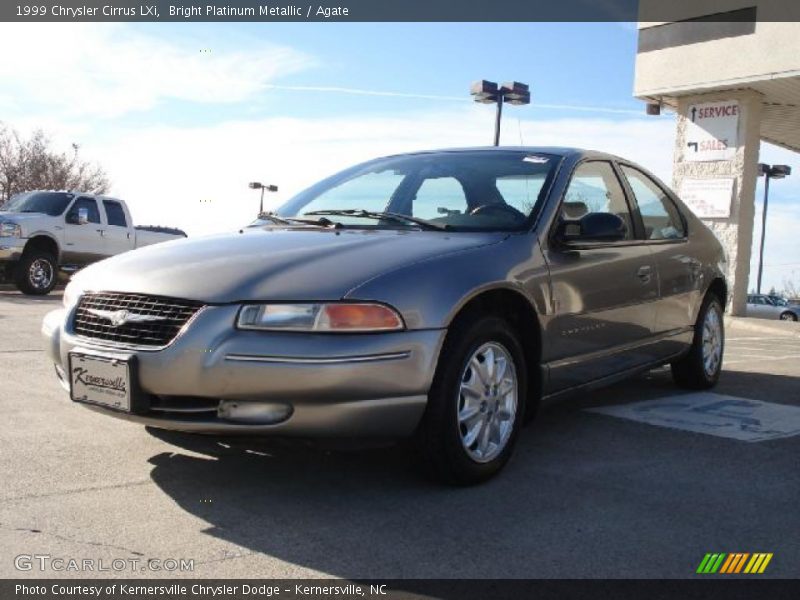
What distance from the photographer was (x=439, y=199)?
4.53 metres

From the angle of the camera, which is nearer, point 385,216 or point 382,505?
point 382,505

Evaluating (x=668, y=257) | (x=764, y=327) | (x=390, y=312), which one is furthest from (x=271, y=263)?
(x=764, y=327)

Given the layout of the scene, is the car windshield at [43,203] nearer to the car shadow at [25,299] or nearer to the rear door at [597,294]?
the car shadow at [25,299]

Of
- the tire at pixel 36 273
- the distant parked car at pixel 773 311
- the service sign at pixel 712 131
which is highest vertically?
the service sign at pixel 712 131

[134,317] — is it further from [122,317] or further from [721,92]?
[721,92]

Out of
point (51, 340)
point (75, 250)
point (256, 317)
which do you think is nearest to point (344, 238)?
point (256, 317)

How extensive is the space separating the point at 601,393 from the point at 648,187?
1.45 meters

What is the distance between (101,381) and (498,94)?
55.8 ft

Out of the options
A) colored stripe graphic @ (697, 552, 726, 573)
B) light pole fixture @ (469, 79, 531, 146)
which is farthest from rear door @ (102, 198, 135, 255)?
colored stripe graphic @ (697, 552, 726, 573)

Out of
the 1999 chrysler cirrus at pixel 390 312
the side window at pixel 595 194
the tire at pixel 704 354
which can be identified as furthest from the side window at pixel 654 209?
the tire at pixel 704 354

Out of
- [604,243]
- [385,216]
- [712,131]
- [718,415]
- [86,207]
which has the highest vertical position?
[712,131]

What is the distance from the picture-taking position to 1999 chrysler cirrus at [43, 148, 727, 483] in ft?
10.3

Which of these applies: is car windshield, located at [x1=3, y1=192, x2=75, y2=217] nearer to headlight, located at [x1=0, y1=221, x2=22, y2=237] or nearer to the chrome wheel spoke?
headlight, located at [x1=0, y1=221, x2=22, y2=237]

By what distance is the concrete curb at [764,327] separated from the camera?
513 inches
